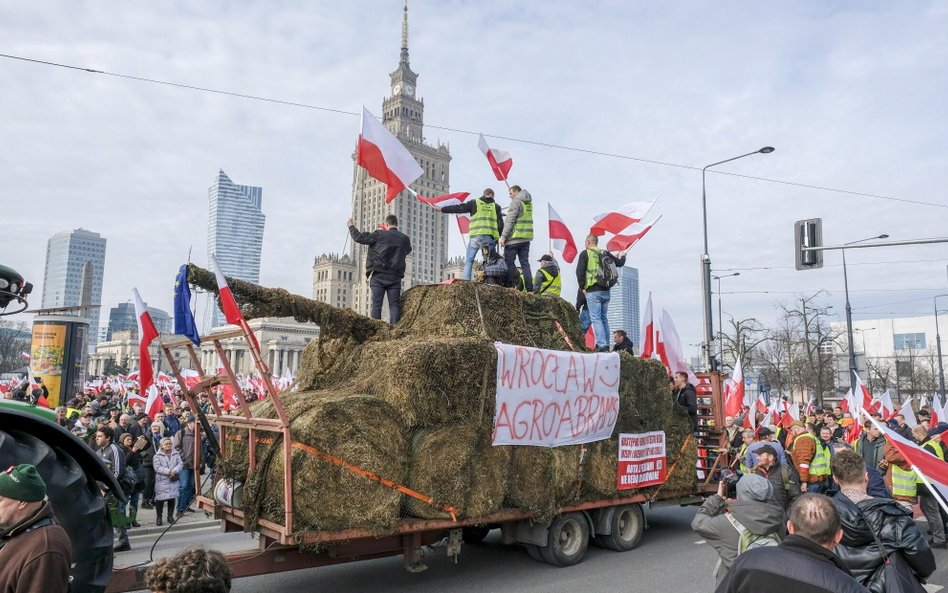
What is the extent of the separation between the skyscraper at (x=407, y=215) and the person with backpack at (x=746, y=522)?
40.1 metres

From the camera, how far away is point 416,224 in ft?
343

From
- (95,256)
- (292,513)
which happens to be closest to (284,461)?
(292,513)

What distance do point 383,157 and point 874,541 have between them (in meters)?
7.59

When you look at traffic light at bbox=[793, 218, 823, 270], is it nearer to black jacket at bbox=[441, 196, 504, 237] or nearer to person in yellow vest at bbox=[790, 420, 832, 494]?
person in yellow vest at bbox=[790, 420, 832, 494]

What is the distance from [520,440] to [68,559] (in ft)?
17.0

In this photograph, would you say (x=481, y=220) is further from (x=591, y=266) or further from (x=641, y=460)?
(x=641, y=460)

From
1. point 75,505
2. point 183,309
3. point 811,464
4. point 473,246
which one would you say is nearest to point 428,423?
point 183,309

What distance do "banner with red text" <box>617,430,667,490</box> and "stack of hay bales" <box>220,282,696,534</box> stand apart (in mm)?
167

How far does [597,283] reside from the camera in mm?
11461

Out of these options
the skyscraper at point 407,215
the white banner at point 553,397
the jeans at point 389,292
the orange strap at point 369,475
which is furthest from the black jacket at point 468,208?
Result: the skyscraper at point 407,215

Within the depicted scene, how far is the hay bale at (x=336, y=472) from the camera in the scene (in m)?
5.88

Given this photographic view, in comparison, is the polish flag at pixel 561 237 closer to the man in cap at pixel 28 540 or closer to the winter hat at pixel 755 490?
the winter hat at pixel 755 490

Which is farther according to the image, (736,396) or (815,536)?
(736,396)

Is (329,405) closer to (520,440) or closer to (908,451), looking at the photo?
(520,440)
